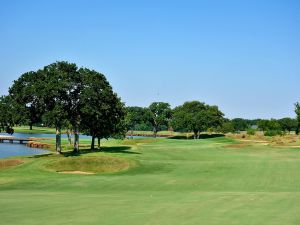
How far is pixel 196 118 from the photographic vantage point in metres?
143

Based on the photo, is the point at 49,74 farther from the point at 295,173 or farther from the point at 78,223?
the point at 78,223

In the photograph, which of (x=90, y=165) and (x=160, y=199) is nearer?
(x=160, y=199)

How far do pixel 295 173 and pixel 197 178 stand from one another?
31.4ft

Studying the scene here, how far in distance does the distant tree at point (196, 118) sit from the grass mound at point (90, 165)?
94817 mm

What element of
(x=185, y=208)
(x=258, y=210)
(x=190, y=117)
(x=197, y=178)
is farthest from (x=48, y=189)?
(x=190, y=117)

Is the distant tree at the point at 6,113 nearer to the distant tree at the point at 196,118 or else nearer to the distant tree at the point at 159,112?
the distant tree at the point at 196,118

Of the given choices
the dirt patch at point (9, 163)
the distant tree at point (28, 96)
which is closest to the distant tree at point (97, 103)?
the distant tree at point (28, 96)

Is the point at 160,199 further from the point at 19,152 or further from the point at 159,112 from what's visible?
the point at 159,112

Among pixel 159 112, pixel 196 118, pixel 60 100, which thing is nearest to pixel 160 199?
pixel 60 100

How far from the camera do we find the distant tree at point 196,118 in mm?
143125

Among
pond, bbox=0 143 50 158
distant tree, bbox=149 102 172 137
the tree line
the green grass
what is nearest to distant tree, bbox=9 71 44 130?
the tree line

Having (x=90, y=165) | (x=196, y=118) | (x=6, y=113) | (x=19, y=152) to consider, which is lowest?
(x=90, y=165)

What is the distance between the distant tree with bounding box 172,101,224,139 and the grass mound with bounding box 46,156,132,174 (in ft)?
311

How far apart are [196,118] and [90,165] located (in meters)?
97.4
